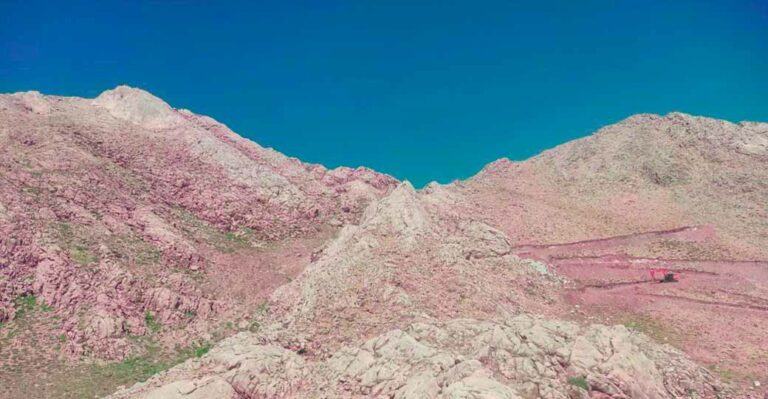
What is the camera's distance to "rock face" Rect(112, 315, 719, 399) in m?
20.3

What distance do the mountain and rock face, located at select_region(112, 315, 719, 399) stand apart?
0.10 metres

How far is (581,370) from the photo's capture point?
70.3 feet

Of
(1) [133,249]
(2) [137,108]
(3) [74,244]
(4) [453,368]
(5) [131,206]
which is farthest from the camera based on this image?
(2) [137,108]

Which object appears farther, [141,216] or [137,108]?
[137,108]

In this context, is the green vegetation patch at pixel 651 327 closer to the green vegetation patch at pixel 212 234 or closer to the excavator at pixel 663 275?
the excavator at pixel 663 275

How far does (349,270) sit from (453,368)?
12.2 m

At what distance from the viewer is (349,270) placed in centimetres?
3112

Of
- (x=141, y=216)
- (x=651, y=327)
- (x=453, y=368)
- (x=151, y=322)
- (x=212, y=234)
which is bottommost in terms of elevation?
(x=151, y=322)

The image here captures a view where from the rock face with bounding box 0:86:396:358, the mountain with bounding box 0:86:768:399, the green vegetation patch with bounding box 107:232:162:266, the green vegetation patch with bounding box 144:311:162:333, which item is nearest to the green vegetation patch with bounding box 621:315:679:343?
the mountain with bounding box 0:86:768:399

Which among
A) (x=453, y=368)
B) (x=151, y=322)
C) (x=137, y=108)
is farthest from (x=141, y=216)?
(x=453, y=368)

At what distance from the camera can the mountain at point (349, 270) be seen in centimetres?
2248

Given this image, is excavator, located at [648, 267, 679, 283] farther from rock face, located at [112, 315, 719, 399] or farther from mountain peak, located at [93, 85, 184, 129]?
mountain peak, located at [93, 85, 184, 129]

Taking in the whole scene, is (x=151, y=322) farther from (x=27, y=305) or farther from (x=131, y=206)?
(x=131, y=206)

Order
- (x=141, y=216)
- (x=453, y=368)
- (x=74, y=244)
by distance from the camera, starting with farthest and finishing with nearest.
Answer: (x=141, y=216)
(x=74, y=244)
(x=453, y=368)
